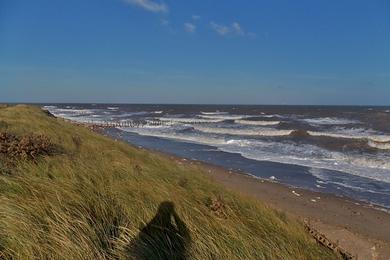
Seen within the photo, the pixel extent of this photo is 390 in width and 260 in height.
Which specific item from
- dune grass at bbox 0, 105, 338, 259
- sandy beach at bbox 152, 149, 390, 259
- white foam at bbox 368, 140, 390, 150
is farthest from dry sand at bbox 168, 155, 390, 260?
white foam at bbox 368, 140, 390, 150

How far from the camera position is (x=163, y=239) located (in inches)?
145

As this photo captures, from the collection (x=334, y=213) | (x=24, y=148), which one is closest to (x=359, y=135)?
(x=334, y=213)

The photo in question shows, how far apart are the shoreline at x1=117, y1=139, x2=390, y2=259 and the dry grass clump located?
2707mm

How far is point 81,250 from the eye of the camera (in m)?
3.18

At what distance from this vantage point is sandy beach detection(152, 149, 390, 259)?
22.4 ft

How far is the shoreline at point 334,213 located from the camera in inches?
269

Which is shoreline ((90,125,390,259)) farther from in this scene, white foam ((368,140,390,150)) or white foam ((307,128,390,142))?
white foam ((307,128,390,142))

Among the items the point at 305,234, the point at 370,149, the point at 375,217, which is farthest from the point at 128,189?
the point at 370,149

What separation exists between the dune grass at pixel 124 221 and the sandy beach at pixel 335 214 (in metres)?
1.75

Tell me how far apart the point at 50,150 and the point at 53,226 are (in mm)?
2883

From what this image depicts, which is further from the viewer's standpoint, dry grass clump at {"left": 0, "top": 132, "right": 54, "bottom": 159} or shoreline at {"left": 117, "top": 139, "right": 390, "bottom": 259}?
shoreline at {"left": 117, "top": 139, "right": 390, "bottom": 259}

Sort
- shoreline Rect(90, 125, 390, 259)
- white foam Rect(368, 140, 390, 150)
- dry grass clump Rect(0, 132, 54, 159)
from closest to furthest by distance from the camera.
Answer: dry grass clump Rect(0, 132, 54, 159) < shoreline Rect(90, 125, 390, 259) < white foam Rect(368, 140, 390, 150)

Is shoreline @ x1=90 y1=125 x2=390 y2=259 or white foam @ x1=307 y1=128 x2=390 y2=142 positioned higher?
shoreline @ x1=90 y1=125 x2=390 y2=259

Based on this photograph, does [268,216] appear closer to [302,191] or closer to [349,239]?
[349,239]
